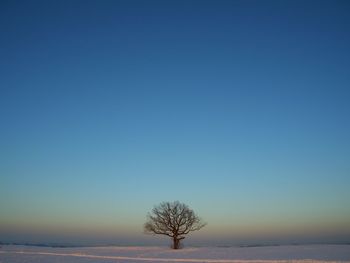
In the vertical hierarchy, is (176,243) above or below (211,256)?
above

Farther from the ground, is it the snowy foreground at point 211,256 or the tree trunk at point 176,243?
the tree trunk at point 176,243

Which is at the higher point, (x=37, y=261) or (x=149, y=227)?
(x=149, y=227)

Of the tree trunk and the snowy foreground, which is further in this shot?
the tree trunk

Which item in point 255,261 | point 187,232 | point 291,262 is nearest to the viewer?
point 291,262

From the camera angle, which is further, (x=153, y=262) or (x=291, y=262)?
(x=153, y=262)

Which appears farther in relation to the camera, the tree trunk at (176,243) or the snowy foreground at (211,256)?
the tree trunk at (176,243)

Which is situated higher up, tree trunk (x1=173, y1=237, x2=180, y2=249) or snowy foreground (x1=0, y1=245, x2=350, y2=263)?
tree trunk (x1=173, y1=237, x2=180, y2=249)

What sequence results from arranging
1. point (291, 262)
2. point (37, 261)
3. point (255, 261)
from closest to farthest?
point (291, 262) → point (255, 261) → point (37, 261)

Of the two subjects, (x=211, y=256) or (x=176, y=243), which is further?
(x=176, y=243)

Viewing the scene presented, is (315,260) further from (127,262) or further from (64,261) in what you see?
(64,261)

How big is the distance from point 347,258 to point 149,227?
3264cm

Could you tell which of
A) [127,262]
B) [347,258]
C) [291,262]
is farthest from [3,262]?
[347,258]

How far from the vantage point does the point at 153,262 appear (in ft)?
126

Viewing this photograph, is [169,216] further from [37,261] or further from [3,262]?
[3,262]
